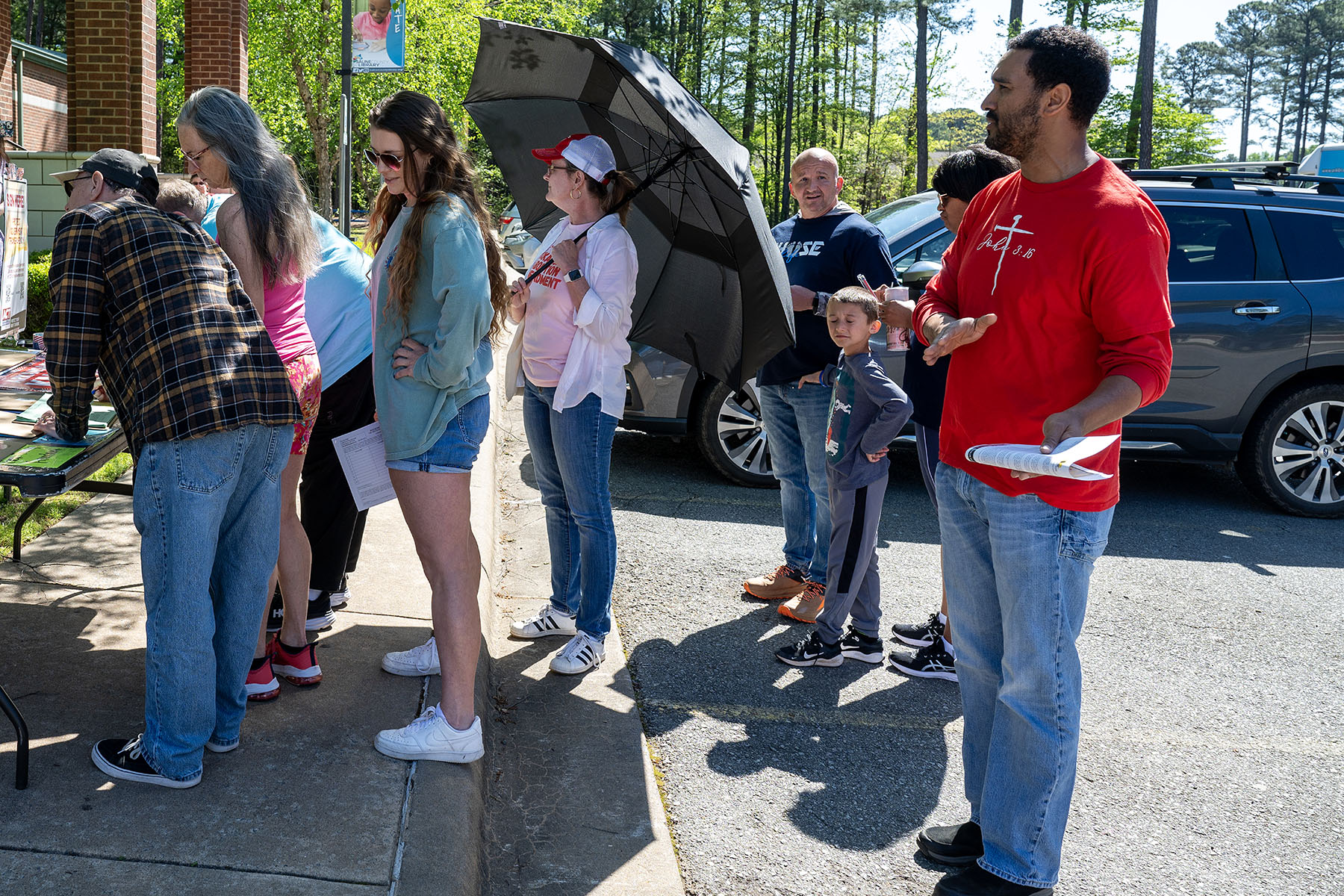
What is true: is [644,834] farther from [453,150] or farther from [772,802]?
[453,150]

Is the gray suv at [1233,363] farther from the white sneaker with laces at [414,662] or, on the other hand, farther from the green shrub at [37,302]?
the green shrub at [37,302]

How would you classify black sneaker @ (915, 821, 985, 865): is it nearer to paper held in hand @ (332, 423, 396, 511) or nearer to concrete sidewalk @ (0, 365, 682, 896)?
concrete sidewalk @ (0, 365, 682, 896)

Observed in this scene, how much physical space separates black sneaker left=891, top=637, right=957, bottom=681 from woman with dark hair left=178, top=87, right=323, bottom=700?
2.51m

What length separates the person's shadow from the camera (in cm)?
364

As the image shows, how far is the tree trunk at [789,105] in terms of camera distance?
130 ft

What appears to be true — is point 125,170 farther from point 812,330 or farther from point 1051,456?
point 812,330

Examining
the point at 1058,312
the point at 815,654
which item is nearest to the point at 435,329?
the point at 1058,312

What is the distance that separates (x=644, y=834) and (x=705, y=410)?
14.3 feet

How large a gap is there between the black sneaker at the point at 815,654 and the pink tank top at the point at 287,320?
7.73 ft

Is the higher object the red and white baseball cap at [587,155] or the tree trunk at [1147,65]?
the tree trunk at [1147,65]

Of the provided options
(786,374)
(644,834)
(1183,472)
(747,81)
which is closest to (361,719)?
(644,834)

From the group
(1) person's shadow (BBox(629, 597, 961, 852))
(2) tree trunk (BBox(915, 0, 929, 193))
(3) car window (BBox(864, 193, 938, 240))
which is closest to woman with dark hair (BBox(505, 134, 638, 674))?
(1) person's shadow (BBox(629, 597, 961, 852))

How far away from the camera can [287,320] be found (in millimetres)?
3520

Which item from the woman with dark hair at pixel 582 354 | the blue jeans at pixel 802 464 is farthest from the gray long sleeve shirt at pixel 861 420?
the woman with dark hair at pixel 582 354
